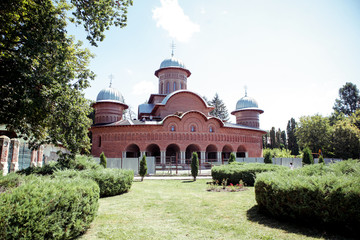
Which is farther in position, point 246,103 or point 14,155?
point 246,103

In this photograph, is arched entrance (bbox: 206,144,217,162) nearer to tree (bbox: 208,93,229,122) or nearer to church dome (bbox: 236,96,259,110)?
church dome (bbox: 236,96,259,110)

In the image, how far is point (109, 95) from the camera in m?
32.1

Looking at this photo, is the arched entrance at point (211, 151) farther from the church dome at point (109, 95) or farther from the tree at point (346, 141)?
the tree at point (346, 141)

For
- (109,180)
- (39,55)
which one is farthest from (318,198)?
(39,55)

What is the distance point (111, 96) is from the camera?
105 feet

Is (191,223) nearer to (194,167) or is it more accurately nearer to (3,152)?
(194,167)

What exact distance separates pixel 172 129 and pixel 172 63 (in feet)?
43.3

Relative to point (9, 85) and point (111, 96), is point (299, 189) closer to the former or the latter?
point (9, 85)

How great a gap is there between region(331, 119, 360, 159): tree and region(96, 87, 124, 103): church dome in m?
30.1

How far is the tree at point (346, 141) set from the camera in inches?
1178

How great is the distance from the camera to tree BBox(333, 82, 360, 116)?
45.3 metres

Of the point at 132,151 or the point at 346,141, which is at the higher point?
the point at 346,141

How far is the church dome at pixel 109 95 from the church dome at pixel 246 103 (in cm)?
1843

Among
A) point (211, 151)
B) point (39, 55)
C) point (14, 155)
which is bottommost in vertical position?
point (14, 155)
